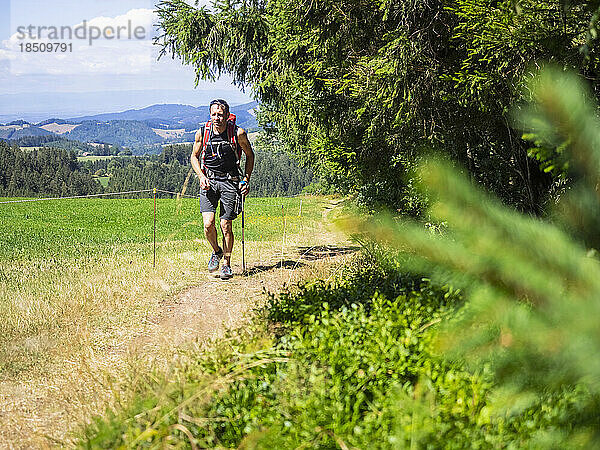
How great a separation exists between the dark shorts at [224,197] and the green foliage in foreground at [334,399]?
3.32m

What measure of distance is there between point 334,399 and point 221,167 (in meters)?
4.72

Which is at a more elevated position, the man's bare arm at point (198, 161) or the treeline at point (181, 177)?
the man's bare arm at point (198, 161)

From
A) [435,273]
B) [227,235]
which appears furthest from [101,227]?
[435,273]

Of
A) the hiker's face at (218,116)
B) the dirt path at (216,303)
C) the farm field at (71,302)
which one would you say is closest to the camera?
the farm field at (71,302)

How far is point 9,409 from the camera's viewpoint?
12.6ft

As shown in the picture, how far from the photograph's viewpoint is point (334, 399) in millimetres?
2676

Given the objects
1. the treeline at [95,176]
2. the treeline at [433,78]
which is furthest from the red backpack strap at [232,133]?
the treeline at [95,176]

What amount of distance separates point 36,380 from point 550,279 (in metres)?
4.30

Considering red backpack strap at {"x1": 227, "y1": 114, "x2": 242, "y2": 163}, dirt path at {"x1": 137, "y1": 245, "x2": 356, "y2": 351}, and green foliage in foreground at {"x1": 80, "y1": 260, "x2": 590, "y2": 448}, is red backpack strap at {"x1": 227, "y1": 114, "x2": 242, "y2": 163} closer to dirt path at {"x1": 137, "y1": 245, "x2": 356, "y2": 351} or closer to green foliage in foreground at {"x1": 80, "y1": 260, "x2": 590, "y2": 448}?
dirt path at {"x1": 137, "y1": 245, "x2": 356, "y2": 351}

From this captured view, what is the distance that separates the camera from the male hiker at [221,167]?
272 inches

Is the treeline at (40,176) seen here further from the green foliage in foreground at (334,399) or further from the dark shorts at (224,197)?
the green foliage in foreground at (334,399)

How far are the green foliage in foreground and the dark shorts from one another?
3.32 metres

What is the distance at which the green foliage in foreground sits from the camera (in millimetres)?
2174

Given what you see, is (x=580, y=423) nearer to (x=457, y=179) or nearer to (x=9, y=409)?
(x=457, y=179)
